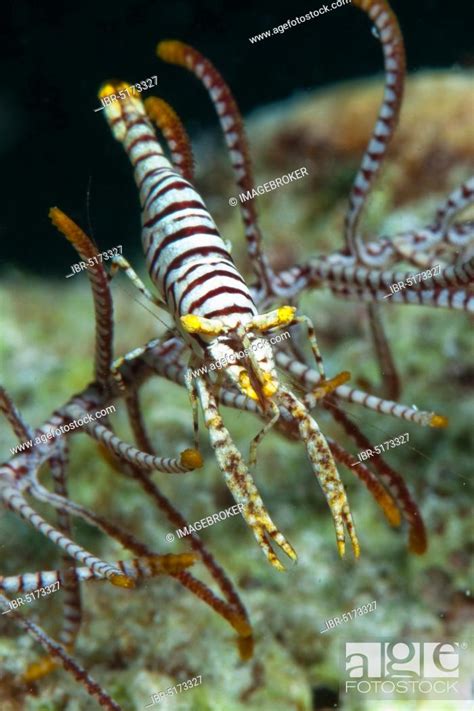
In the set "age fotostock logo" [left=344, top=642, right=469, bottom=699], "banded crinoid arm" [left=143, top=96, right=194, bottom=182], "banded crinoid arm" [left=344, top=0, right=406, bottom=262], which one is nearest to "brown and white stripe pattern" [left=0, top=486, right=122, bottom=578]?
"age fotostock logo" [left=344, top=642, right=469, bottom=699]

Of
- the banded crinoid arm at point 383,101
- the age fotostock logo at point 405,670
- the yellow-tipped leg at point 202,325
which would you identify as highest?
the banded crinoid arm at point 383,101

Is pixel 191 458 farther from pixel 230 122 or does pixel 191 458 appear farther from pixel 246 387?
pixel 230 122

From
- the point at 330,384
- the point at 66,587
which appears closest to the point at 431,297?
the point at 330,384

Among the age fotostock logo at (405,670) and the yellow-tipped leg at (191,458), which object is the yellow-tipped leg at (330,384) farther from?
the age fotostock logo at (405,670)

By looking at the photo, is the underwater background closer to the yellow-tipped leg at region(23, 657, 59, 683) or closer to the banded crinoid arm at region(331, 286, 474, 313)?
the yellow-tipped leg at region(23, 657, 59, 683)

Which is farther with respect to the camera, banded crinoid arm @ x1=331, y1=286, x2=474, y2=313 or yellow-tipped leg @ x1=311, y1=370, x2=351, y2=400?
banded crinoid arm @ x1=331, y1=286, x2=474, y2=313

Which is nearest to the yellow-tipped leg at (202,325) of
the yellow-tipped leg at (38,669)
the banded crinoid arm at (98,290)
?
the banded crinoid arm at (98,290)

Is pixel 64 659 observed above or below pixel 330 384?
below
